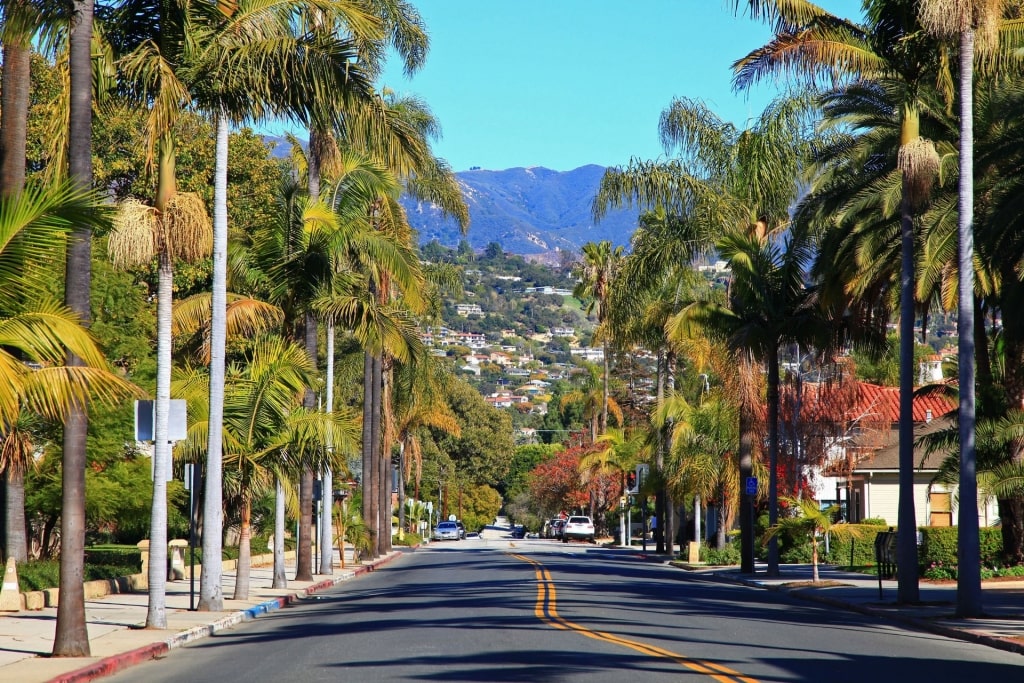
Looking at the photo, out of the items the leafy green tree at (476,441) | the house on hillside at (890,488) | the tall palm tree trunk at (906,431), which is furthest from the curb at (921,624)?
the leafy green tree at (476,441)

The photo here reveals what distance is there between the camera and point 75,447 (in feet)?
51.4

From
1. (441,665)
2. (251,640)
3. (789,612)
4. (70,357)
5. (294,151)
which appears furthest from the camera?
(294,151)

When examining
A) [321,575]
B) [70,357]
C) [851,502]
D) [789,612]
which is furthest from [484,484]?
[70,357]

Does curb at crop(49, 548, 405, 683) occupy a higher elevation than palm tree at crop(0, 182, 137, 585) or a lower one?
lower

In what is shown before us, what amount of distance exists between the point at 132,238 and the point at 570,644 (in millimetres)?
8482

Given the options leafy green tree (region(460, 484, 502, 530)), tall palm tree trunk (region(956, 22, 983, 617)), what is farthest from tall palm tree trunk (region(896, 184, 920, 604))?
leafy green tree (region(460, 484, 502, 530))

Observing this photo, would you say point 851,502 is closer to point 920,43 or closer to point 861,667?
point 920,43

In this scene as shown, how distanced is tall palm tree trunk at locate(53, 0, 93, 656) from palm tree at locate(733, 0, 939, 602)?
14810mm

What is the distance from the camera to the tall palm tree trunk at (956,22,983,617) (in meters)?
21.6

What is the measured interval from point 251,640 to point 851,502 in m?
42.0

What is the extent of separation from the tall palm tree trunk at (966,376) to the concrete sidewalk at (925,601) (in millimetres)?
555

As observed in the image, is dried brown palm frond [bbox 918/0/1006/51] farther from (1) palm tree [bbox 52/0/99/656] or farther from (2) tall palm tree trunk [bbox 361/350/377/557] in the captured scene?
(2) tall palm tree trunk [bbox 361/350/377/557]

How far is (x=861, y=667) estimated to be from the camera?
14.2 m

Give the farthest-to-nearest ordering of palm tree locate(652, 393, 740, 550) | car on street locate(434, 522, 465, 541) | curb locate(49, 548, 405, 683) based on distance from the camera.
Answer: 1. car on street locate(434, 522, 465, 541)
2. palm tree locate(652, 393, 740, 550)
3. curb locate(49, 548, 405, 683)
